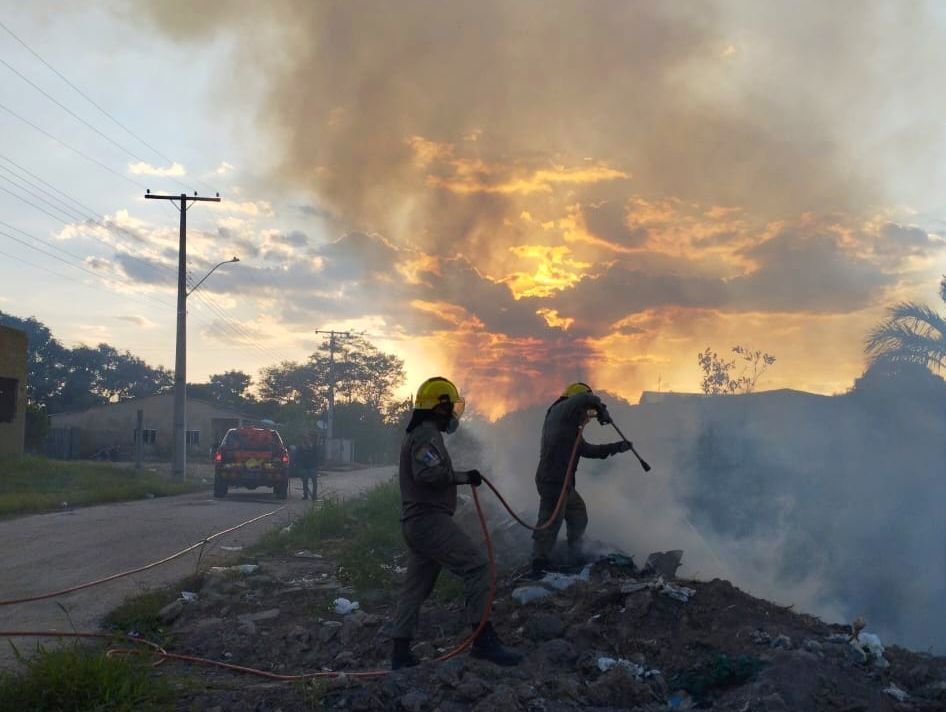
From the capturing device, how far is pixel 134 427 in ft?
153

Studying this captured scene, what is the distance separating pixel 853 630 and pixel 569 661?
2.32m

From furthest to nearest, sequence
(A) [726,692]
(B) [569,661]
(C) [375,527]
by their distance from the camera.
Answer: (C) [375,527], (B) [569,661], (A) [726,692]

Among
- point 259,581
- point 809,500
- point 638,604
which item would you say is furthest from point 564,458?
point 809,500

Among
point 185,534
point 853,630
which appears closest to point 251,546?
point 185,534

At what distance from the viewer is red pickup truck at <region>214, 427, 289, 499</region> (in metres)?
22.4

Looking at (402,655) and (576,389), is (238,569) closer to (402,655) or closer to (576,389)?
(576,389)

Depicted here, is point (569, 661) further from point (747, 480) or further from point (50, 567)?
point (747, 480)

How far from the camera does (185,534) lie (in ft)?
46.7

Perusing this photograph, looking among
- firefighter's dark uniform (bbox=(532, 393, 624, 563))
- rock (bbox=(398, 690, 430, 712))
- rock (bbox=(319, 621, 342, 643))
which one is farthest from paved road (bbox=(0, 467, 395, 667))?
firefighter's dark uniform (bbox=(532, 393, 624, 563))

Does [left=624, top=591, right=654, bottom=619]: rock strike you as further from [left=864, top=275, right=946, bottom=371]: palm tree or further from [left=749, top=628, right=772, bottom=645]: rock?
[left=864, top=275, right=946, bottom=371]: palm tree

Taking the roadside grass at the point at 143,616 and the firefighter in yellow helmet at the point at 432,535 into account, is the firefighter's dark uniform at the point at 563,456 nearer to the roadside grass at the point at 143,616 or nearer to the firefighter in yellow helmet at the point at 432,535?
the firefighter in yellow helmet at the point at 432,535

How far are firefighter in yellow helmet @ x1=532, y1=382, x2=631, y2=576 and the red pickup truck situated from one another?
14.5m

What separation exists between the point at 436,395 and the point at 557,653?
2.05 m

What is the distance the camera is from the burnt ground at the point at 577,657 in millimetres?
5223
